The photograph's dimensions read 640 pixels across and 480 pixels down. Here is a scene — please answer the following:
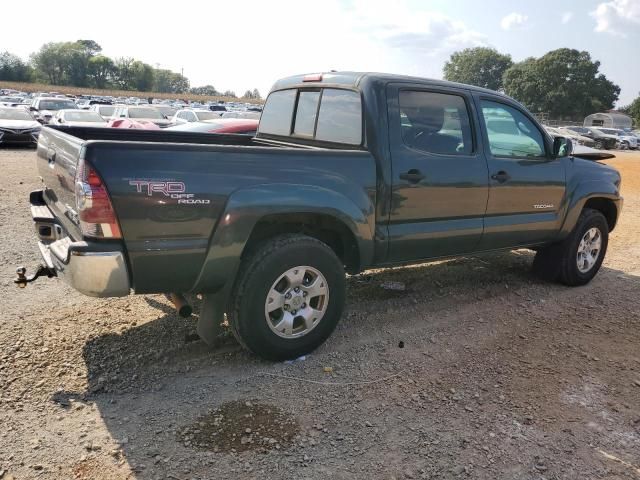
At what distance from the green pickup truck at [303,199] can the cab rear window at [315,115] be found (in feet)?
0.06

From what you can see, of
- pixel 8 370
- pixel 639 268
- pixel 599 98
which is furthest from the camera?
pixel 599 98

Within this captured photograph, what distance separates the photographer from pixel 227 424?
3.04 meters

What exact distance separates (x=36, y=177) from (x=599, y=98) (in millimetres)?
84805

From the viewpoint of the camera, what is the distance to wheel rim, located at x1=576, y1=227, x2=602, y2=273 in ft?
18.7

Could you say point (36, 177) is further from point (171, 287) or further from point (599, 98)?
point (599, 98)

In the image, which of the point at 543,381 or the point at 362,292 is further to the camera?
the point at 362,292

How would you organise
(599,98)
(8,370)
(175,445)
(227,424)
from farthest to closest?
(599,98) < (8,370) < (227,424) < (175,445)

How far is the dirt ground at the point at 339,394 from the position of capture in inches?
109

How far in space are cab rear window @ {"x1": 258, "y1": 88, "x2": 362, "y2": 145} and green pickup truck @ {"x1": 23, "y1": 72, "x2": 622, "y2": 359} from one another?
17 millimetres

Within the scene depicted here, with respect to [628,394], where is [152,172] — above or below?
above

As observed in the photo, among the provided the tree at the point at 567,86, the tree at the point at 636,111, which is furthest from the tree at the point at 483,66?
the tree at the point at 636,111

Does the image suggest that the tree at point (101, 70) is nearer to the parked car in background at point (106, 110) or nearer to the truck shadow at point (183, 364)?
the parked car in background at point (106, 110)

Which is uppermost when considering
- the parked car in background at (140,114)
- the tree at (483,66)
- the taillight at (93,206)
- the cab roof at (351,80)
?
the tree at (483,66)

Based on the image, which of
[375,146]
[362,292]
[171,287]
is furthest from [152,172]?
[362,292]
